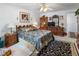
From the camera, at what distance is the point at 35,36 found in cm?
207

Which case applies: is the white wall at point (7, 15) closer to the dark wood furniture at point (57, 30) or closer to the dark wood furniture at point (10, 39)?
the dark wood furniture at point (10, 39)

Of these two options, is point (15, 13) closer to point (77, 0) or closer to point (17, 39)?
point (17, 39)

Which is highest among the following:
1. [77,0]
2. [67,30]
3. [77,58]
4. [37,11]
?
[77,0]

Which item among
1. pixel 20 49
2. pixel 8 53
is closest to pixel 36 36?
pixel 20 49

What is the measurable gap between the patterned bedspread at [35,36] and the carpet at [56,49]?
0.33ft

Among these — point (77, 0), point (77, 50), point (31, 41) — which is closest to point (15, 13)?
point (31, 41)

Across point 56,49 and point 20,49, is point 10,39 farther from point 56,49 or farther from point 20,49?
point 56,49

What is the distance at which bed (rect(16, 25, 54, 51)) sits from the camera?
6.77 ft

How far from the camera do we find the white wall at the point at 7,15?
79.9 inches

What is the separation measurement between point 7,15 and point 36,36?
53 centimetres

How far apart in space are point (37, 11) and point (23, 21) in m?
0.26

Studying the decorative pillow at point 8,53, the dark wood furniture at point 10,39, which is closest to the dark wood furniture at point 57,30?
the dark wood furniture at point 10,39

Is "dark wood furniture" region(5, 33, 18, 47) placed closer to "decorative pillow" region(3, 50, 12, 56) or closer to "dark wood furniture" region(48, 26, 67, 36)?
"decorative pillow" region(3, 50, 12, 56)

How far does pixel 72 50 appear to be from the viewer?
2.06 metres
